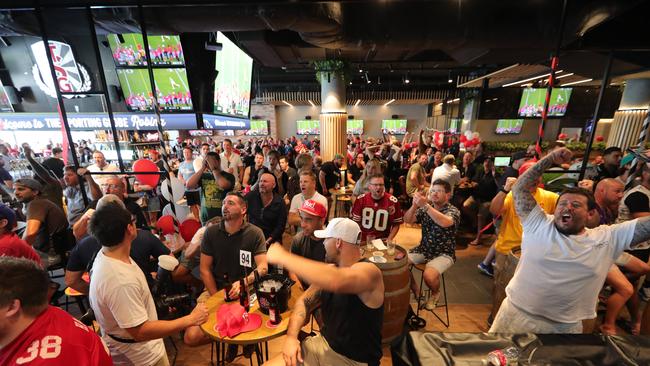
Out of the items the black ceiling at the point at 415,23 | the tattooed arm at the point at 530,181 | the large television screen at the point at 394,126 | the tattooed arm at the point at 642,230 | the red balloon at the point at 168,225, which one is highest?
the black ceiling at the point at 415,23

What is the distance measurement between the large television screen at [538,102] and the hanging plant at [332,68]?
6415 mm

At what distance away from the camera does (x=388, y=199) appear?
3471 mm

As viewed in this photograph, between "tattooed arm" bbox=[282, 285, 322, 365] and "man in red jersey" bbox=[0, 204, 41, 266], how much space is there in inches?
95.9

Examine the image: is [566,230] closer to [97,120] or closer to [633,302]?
[633,302]

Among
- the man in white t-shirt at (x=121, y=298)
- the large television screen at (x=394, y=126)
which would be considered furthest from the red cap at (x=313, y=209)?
the large television screen at (x=394, y=126)

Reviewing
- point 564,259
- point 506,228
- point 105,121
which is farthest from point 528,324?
point 105,121

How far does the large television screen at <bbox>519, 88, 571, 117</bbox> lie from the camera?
9047mm

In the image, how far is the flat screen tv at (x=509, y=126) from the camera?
12703 mm

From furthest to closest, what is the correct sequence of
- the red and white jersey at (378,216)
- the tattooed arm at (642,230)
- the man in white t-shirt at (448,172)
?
1. the man in white t-shirt at (448,172)
2. the red and white jersey at (378,216)
3. the tattooed arm at (642,230)

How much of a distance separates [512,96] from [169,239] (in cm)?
1105

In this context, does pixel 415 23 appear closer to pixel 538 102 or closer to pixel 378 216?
pixel 378 216

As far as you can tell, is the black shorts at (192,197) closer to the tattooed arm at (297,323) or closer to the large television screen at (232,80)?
the large television screen at (232,80)

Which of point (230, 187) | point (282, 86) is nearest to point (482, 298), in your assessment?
point (230, 187)

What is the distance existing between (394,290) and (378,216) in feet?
3.20
